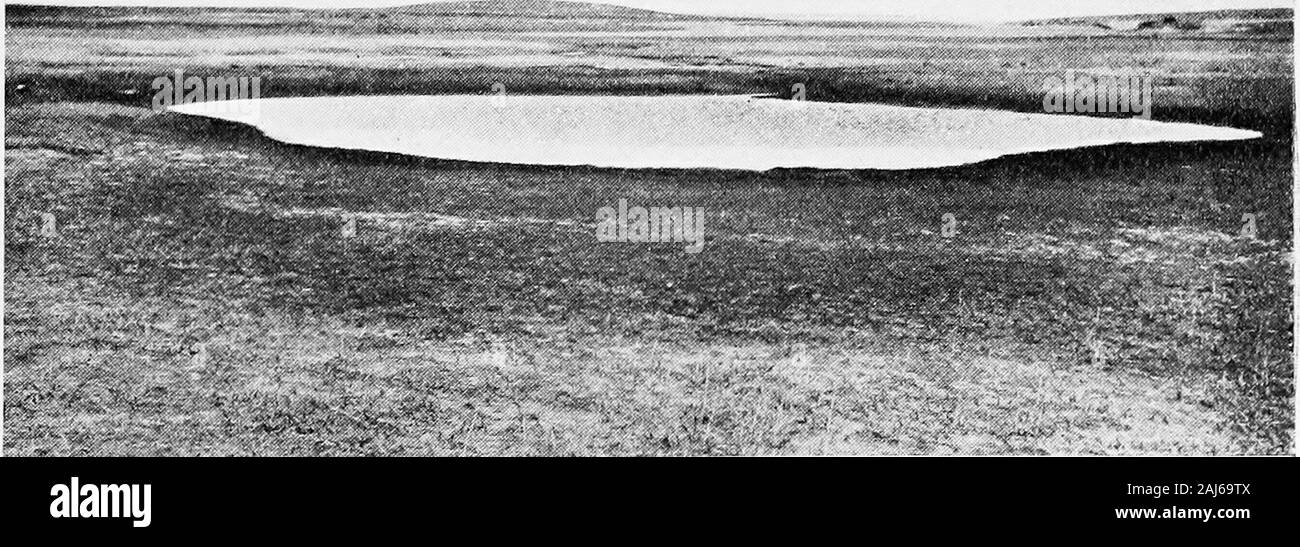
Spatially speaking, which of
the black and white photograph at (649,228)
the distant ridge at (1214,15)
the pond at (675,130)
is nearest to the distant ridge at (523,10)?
the black and white photograph at (649,228)

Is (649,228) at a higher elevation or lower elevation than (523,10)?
lower

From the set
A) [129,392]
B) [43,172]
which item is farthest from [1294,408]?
[43,172]

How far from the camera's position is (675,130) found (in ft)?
9.67

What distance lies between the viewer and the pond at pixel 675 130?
9.58ft

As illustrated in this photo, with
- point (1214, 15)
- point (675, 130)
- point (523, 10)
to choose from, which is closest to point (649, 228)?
point (675, 130)

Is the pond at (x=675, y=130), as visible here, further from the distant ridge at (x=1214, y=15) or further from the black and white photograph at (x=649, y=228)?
the distant ridge at (x=1214, y=15)

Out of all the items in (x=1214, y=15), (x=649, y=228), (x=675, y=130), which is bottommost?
(x=649, y=228)

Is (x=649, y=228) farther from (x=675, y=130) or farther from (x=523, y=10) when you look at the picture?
(x=523, y=10)

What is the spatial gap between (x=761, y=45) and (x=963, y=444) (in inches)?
39.2

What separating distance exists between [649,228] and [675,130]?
0.25 metres

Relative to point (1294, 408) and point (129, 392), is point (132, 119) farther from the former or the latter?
point (1294, 408)

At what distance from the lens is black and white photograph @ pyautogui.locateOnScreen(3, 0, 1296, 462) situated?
2.72 meters

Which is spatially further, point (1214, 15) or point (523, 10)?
point (523, 10)

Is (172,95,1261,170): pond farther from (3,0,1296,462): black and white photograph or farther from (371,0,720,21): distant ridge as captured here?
(371,0,720,21): distant ridge
